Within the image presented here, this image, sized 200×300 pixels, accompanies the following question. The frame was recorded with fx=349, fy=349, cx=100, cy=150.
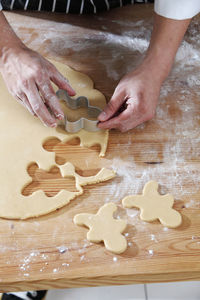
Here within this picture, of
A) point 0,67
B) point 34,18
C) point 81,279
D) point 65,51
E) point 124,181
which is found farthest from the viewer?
point 34,18

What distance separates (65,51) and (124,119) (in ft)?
1.69

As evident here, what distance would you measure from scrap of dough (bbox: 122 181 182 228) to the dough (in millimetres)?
192

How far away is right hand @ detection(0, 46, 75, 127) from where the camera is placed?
1141 millimetres

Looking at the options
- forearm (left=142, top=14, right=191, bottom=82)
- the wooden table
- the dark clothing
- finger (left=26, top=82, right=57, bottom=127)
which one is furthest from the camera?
the dark clothing

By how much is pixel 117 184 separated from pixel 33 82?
0.44 meters

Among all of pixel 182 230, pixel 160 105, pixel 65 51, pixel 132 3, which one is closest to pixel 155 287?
pixel 182 230

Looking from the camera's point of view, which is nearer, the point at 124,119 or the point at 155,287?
the point at 124,119

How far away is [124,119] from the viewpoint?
45.9 inches

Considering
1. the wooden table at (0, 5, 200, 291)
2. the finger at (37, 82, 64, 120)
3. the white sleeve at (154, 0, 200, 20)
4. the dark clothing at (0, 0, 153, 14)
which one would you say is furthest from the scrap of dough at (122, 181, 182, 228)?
the dark clothing at (0, 0, 153, 14)

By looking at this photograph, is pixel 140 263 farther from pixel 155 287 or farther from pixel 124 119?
pixel 155 287

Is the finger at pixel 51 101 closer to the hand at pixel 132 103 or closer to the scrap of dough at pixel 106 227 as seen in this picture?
the hand at pixel 132 103

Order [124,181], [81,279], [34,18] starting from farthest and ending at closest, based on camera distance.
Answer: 1. [34,18]
2. [124,181]
3. [81,279]

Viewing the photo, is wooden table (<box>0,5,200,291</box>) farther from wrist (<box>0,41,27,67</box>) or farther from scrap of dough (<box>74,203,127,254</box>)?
wrist (<box>0,41,27,67</box>)

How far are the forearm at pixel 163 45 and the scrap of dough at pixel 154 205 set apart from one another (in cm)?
45
